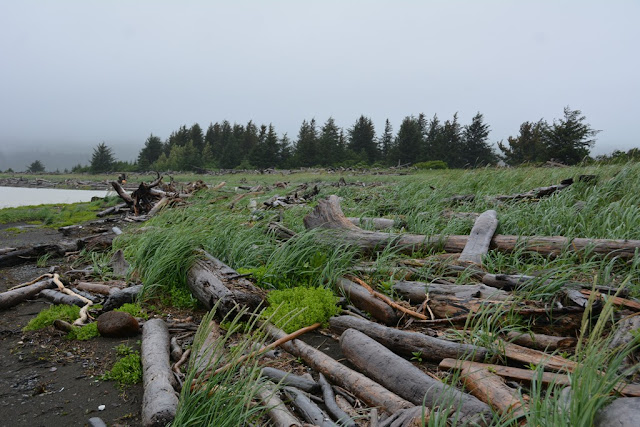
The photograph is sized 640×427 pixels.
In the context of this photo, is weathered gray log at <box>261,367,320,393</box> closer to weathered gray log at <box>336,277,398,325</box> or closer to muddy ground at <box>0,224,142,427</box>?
muddy ground at <box>0,224,142,427</box>

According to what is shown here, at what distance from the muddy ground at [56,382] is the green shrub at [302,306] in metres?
1.22

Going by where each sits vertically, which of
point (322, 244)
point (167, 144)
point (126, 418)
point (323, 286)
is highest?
point (167, 144)

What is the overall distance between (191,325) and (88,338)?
0.86m

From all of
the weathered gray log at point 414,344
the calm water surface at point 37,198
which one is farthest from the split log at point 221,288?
the calm water surface at point 37,198

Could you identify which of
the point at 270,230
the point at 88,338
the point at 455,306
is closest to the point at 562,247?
the point at 455,306

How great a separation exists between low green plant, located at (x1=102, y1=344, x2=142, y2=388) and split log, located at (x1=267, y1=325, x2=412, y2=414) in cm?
107

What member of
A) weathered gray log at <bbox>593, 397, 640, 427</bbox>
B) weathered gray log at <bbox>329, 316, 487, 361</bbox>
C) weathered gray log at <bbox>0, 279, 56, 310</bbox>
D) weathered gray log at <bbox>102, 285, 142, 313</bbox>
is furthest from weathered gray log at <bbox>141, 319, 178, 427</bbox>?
weathered gray log at <bbox>593, 397, 640, 427</bbox>

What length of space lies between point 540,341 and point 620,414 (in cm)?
136

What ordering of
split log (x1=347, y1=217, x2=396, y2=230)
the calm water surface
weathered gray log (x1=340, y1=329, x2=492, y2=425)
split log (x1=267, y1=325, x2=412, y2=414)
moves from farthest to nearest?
the calm water surface < split log (x1=347, y1=217, x2=396, y2=230) < split log (x1=267, y1=325, x2=412, y2=414) < weathered gray log (x1=340, y1=329, x2=492, y2=425)

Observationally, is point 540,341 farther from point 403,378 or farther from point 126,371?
point 126,371

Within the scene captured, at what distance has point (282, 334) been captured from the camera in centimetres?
337

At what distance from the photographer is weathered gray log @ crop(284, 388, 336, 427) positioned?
7.45 ft

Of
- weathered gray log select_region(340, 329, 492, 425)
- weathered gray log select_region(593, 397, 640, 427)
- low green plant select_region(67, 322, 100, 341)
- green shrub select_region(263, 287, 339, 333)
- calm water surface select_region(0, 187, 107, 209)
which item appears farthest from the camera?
calm water surface select_region(0, 187, 107, 209)

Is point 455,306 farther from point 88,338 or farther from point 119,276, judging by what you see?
point 119,276
